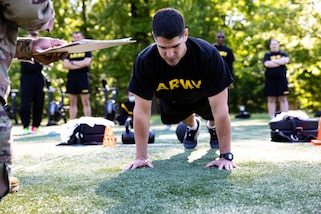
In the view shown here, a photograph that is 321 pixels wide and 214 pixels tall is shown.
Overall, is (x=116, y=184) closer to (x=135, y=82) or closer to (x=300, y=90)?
(x=135, y=82)

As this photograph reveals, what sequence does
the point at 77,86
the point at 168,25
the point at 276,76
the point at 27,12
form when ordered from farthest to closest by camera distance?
the point at 276,76 → the point at 77,86 → the point at 168,25 → the point at 27,12

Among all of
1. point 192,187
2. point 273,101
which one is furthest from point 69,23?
point 192,187

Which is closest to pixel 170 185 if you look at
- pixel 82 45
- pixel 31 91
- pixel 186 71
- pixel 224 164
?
pixel 224 164

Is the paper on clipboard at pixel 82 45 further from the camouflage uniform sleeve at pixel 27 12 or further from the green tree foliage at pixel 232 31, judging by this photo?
the green tree foliage at pixel 232 31

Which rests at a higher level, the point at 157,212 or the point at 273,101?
the point at 157,212

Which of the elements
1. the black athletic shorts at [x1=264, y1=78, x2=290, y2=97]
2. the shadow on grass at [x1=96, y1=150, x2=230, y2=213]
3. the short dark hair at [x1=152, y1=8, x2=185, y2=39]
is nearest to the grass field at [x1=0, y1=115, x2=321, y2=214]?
the shadow on grass at [x1=96, y1=150, x2=230, y2=213]

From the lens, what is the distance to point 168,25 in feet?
8.75

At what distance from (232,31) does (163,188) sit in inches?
645

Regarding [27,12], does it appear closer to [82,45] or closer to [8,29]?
[8,29]

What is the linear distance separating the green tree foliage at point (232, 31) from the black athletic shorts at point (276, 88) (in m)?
4.80

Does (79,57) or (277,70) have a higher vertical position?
(79,57)

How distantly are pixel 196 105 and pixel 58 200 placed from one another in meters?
1.84

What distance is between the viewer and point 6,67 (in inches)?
68.2

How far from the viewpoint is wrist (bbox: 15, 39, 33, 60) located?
2059 mm
